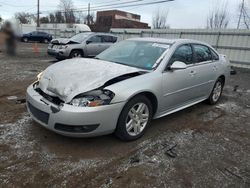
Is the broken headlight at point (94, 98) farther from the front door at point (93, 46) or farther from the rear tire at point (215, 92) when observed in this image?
the front door at point (93, 46)

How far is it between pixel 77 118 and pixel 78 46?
8924 millimetres

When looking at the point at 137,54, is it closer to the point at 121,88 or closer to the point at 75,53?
the point at 121,88

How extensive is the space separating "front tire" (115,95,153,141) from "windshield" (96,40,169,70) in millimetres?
647

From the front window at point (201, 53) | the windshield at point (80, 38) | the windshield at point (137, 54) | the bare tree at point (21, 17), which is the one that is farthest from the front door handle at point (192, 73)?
the windshield at point (80, 38)

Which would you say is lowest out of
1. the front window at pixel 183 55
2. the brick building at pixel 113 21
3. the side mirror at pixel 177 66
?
the side mirror at pixel 177 66

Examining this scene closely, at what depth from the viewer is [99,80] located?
3.15 m

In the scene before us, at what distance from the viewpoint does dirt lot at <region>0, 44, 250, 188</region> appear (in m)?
2.60

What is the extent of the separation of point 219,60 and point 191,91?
1497 millimetres

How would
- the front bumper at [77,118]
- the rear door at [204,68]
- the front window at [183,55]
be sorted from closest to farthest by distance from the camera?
the front bumper at [77,118], the front window at [183,55], the rear door at [204,68]

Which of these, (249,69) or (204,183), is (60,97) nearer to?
(204,183)

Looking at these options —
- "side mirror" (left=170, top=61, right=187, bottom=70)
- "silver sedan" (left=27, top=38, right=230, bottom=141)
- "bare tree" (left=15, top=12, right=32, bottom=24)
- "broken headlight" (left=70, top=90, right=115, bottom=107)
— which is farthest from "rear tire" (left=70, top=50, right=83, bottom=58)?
"bare tree" (left=15, top=12, right=32, bottom=24)

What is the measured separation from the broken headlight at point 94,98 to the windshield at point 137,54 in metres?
1.02

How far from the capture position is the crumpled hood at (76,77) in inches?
119

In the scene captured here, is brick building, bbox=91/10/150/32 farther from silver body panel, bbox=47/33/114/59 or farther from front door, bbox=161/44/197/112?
front door, bbox=161/44/197/112
